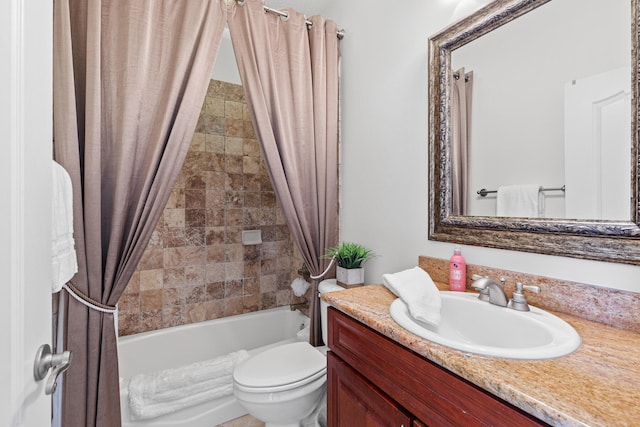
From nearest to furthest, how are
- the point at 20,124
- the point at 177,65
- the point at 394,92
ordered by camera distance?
the point at 20,124
the point at 177,65
the point at 394,92

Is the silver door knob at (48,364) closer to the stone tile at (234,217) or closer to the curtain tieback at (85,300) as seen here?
the curtain tieback at (85,300)

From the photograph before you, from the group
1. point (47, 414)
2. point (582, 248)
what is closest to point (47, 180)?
point (47, 414)

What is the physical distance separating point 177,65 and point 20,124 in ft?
3.20

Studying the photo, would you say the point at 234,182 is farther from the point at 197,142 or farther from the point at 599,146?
the point at 599,146

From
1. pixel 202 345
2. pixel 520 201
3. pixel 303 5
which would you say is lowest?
pixel 202 345

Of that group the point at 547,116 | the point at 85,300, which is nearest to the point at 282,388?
the point at 85,300

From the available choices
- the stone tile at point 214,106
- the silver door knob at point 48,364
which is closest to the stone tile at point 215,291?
the stone tile at point 214,106

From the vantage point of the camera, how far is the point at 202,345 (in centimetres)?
224

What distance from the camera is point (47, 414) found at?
64 cm

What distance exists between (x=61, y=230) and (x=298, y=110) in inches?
47.8

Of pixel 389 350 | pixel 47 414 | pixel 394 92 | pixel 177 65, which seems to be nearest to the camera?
pixel 47 414

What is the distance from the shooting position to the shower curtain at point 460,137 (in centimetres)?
123

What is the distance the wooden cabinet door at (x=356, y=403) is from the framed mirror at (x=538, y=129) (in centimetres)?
68

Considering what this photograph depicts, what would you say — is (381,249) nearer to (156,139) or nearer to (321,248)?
(321,248)
